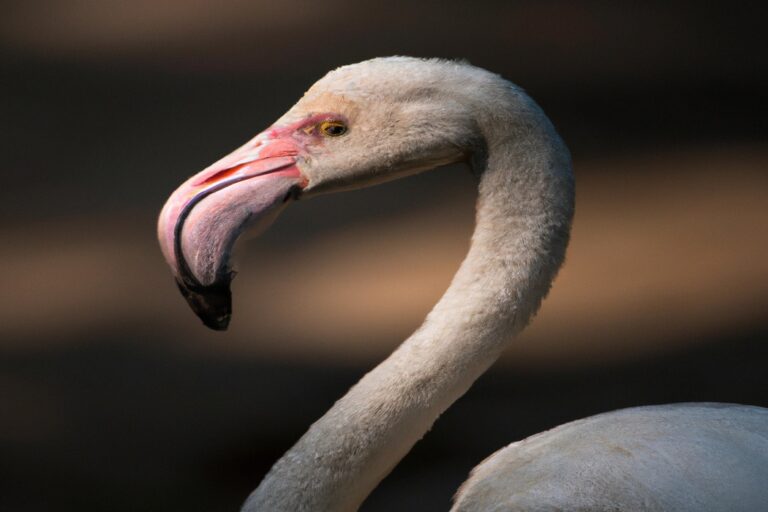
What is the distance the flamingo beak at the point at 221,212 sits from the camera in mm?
1358

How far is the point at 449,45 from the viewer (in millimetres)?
3480

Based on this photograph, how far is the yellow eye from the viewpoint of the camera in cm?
140

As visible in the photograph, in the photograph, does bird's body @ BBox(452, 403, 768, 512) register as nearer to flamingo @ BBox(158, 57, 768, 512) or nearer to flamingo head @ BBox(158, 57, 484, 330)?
flamingo @ BBox(158, 57, 768, 512)

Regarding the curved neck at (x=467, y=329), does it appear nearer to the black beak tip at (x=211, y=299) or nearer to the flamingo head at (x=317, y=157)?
the flamingo head at (x=317, y=157)

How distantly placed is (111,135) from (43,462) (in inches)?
49.6

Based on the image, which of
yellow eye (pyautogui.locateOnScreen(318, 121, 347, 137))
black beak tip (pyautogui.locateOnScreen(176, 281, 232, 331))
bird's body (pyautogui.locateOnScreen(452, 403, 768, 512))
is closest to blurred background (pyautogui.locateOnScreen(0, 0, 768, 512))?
bird's body (pyautogui.locateOnScreen(452, 403, 768, 512))

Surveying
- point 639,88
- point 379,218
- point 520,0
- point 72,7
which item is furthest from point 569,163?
point 72,7

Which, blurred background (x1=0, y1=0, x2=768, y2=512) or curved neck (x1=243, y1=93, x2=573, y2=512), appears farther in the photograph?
blurred background (x1=0, y1=0, x2=768, y2=512)

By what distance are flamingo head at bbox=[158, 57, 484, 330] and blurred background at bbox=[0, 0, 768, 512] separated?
93 cm

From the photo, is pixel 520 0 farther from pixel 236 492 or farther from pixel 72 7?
pixel 236 492

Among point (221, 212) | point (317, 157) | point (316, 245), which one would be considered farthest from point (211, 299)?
point (316, 245)

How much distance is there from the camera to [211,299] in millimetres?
1393

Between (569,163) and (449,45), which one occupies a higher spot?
(569,163)

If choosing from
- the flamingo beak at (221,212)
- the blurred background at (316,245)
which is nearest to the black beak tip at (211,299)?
the flamingo beak at (221,212)
